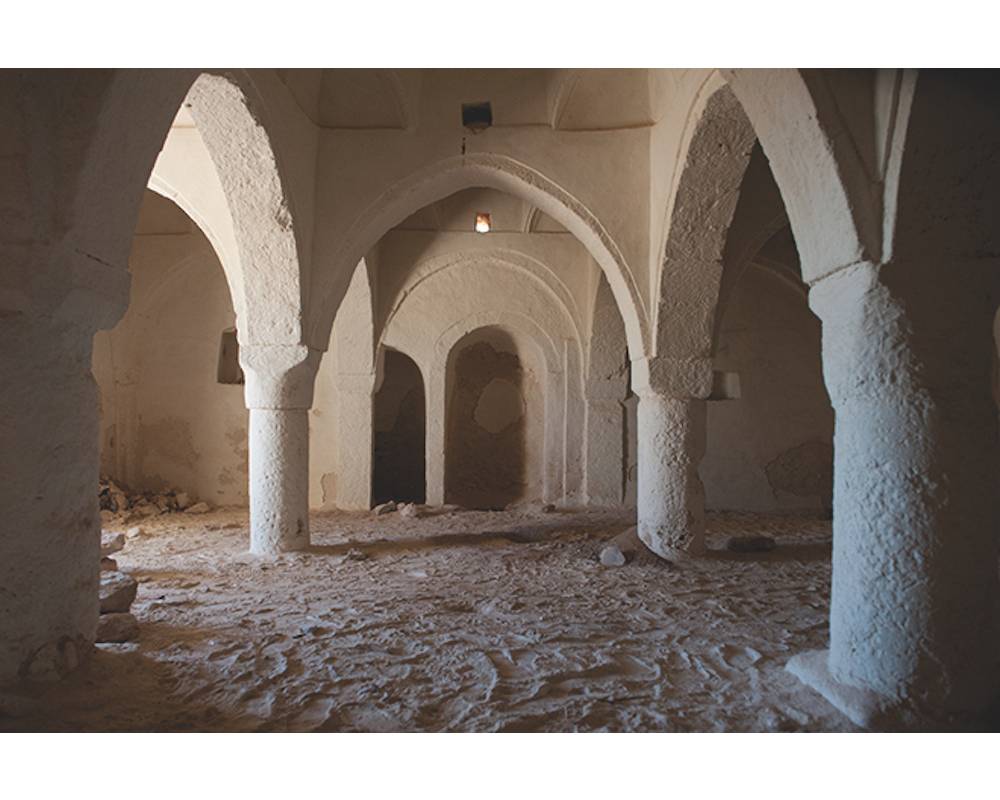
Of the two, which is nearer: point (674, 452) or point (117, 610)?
point (117, 610)

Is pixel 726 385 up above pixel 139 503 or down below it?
above

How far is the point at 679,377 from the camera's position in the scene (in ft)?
19.6

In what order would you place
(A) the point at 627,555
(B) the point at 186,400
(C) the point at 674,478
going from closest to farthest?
(A) the point at 627,555, (C) the point at 674,478, (B) the point at 186,400

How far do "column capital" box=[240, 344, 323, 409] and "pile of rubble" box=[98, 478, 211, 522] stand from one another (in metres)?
4.22

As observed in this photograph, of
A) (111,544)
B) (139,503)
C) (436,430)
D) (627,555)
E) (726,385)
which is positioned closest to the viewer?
(627,555)

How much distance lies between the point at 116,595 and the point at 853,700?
374 centimetres

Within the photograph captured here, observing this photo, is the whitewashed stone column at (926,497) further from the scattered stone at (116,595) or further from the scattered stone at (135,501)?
the scattered stone at (135,501)

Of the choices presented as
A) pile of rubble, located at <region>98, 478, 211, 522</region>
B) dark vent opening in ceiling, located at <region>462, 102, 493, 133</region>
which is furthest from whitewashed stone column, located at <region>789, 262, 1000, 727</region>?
Result: pile of rubble, located at <region>98, 478, 211, 522</region>

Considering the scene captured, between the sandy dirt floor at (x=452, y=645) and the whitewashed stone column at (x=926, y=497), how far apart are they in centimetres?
35

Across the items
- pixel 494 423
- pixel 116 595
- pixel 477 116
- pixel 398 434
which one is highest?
pixel 477 116

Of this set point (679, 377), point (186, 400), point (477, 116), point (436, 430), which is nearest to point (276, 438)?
point (477, 116)

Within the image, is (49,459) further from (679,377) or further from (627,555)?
(679,377)

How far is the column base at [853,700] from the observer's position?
242cm

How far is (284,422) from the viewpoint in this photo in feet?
19.9
